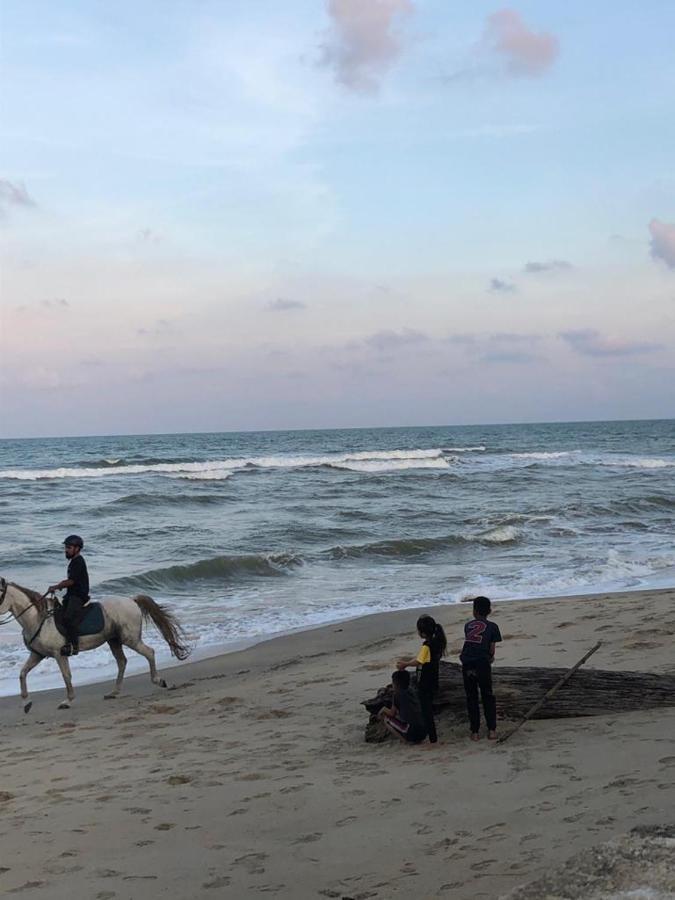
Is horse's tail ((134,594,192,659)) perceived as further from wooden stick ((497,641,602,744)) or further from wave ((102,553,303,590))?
wave ((102,553,303,590))

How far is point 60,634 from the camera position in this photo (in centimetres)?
1098

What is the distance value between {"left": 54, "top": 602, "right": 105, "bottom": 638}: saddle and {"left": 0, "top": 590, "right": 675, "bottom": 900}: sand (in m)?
1.01

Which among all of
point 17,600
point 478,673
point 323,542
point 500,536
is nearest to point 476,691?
point 478,673

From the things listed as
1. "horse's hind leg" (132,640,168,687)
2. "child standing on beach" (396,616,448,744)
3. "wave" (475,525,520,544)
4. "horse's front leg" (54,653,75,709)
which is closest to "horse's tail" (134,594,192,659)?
"horse's hind leg" (132,640,168,687)

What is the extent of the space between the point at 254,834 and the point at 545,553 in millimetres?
17112

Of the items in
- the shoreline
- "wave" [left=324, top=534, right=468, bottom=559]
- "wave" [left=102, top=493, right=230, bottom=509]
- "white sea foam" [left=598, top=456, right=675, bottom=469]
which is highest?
"wave" [left=102, top=493, right=230, bottom=509]

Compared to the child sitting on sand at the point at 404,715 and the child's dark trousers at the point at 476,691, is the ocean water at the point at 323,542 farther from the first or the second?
the child's dark trousers at the point at 476,691

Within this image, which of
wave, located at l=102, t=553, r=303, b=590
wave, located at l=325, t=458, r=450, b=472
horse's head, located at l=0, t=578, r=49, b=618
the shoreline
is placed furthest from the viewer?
wave, located at l=325, t=458, r=450, b=472

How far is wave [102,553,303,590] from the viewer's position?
18.5 m

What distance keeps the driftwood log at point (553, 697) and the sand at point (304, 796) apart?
0.16 metres

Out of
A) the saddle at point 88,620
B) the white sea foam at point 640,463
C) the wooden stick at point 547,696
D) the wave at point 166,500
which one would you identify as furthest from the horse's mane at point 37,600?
the white sea foam at point 640,463

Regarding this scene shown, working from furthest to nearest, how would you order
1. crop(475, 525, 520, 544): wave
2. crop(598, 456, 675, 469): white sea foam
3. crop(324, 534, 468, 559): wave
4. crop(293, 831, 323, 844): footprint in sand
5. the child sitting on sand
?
crop(598, 456, 675, 469): white sea foam
crop(475, 525, 520, 544): wave
crop(324, 534, 468, 559): wave
the child sitting on sand
crop(293, 831, 323, 844): footprint in sand

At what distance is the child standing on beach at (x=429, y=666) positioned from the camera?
24.3ft

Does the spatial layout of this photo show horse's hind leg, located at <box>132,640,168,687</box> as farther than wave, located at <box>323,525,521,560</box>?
No
